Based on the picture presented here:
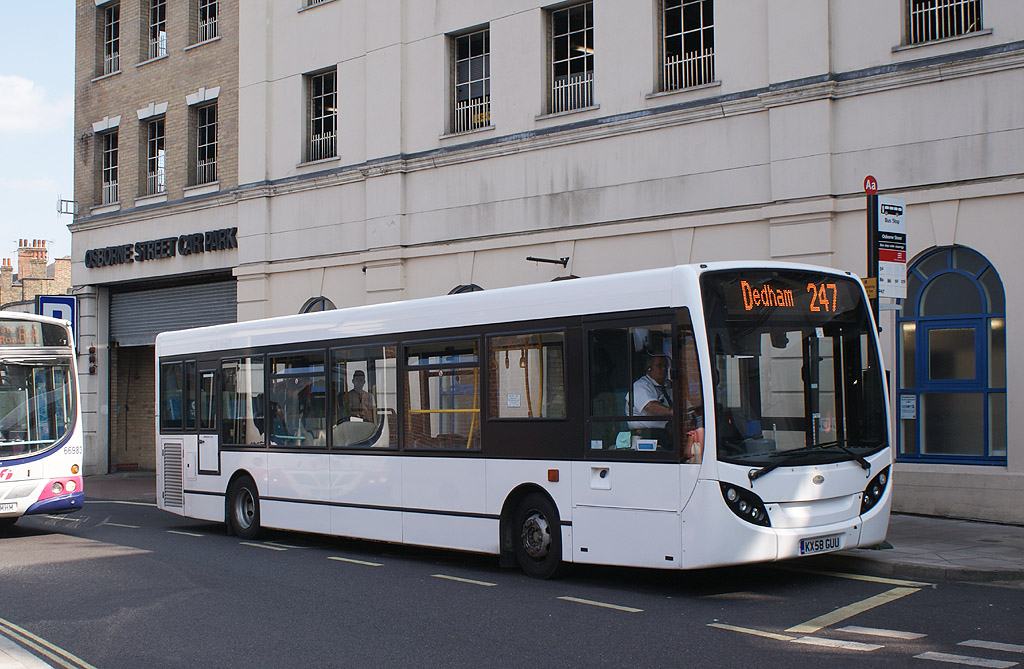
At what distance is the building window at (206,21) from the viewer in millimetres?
25312

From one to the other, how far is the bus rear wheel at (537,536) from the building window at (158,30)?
2006 centimetres

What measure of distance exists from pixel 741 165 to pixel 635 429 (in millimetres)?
7408

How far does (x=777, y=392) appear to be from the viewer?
357 inches

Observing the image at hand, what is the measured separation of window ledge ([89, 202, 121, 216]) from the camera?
2720 centimetres

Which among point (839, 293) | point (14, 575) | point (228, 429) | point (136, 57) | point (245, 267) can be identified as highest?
point (136, 57)

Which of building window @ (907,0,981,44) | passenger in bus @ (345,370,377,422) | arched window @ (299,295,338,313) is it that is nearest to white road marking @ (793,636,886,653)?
passenger in bus @ (345,370,377,422)

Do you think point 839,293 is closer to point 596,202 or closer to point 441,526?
point 441,526

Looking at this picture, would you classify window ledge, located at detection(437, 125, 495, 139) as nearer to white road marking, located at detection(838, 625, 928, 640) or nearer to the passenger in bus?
the passenger in bus

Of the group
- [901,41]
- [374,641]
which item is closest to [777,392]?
[374,641]

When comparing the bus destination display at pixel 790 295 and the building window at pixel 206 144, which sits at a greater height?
the building window at pixel 206 144

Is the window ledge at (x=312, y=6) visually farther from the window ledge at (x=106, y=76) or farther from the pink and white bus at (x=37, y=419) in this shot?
the pink and white bus at (x=37, y=419)

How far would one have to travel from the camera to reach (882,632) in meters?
7.51

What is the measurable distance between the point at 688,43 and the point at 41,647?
12.6 m

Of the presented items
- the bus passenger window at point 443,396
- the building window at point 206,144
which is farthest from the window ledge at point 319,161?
the bus passenger window at point 443,396
